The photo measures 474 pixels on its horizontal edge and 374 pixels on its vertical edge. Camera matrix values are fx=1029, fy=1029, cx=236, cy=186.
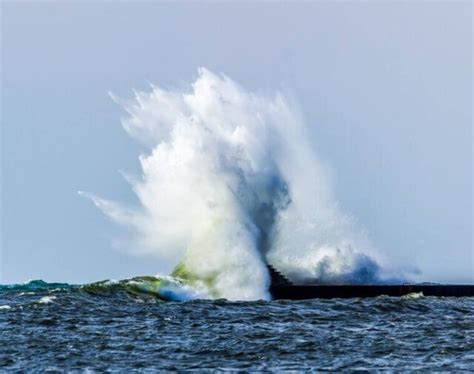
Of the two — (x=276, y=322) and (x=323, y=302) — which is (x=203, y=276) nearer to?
(x=323, y=302)

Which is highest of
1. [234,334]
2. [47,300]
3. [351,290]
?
[351,290]

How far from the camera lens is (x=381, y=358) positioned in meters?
35.3

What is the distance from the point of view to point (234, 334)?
139ft

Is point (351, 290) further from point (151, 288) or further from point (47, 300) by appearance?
point (47, 300)

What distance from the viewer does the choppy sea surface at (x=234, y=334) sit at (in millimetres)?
34625

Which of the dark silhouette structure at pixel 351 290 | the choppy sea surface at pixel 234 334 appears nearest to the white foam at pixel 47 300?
the choppy sea surface at pixel 234 334

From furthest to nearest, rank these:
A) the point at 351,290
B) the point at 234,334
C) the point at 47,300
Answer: the point at 351,290 < the point at 47,300 < the point at 234,334

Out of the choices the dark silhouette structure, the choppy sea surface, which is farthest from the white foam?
the dark silhouette structure

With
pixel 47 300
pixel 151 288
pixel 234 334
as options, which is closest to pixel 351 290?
pixel 151 288

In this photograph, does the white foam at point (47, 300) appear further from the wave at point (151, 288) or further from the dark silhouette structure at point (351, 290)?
the dark silhouette structure at point (351, 290)

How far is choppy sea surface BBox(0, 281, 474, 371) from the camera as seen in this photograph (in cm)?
3462

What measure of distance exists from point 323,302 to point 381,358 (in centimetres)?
2226

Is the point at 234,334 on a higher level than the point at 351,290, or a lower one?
lower

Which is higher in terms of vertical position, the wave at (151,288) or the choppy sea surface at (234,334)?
the wave at (151,288)
